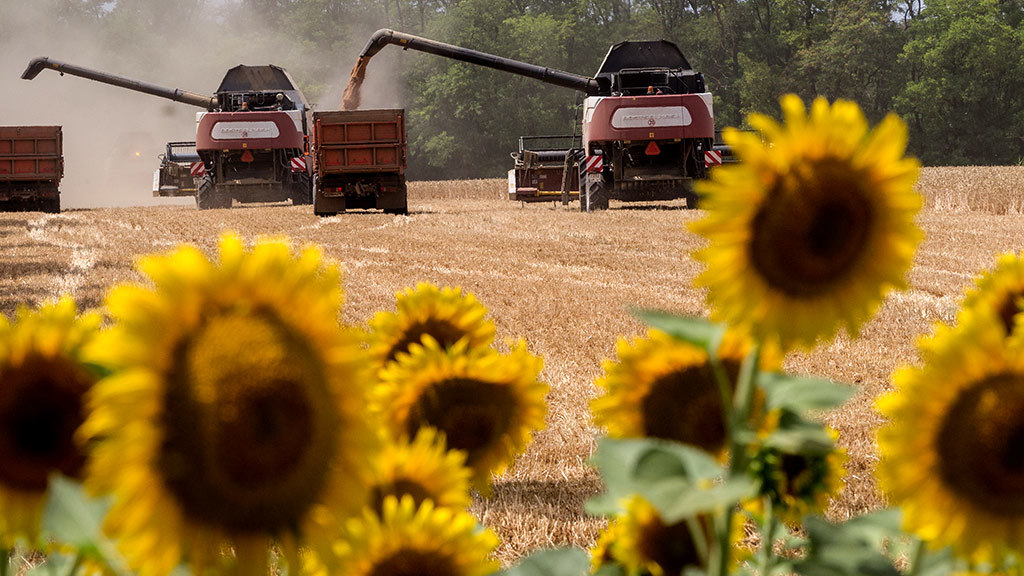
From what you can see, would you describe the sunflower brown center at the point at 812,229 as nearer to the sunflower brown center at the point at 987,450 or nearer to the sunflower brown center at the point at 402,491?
the sunflower brown center at the point at 987,450

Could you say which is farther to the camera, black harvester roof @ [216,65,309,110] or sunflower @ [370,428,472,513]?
black harvester roof @ [216,65,309,110]

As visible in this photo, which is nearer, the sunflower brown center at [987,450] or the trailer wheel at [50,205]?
the sunflower brown center at [987,450]

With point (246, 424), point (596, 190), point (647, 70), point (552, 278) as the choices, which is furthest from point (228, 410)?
point (647, 70)

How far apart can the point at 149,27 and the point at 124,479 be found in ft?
273

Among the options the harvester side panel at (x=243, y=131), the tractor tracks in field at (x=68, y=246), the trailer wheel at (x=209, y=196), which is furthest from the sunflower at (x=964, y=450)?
the trailer wheel at (x=209, y=196)

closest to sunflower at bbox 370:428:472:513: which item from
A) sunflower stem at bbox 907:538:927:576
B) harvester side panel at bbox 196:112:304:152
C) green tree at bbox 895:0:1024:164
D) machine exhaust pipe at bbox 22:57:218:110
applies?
sunflower stem at bbox 907:538:927:576

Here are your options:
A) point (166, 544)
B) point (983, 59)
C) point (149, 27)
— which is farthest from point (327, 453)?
point (149, 27)

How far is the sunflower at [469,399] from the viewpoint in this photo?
42.5 inches

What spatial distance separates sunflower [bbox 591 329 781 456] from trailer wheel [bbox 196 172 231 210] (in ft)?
75.3

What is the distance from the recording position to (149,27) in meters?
77.8

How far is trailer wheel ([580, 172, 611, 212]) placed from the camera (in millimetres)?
18719

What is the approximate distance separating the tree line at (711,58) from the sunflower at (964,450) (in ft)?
184

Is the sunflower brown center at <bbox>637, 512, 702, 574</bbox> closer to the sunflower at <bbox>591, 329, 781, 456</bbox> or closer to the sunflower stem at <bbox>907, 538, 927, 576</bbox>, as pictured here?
the sunflower at <bbox>591, 329, 781, 456</bbox>

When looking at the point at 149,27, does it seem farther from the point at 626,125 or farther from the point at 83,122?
the point at 626,125
